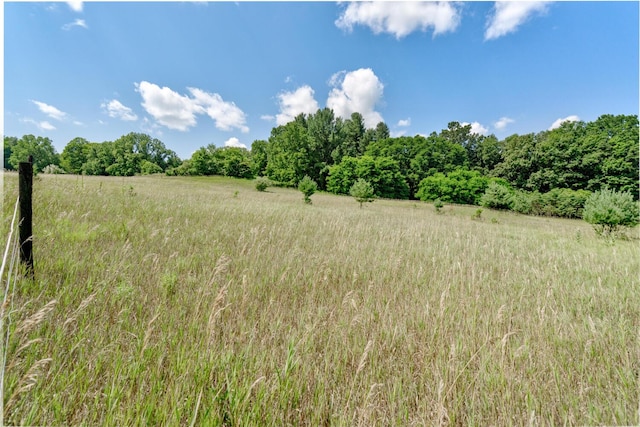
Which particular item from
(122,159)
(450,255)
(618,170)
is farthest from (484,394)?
(122,159)

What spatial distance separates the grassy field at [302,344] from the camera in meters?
1.49

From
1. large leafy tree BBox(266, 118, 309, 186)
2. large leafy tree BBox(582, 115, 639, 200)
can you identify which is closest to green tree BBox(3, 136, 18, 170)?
large leafy tree BBox(266, 118, 309, 186)

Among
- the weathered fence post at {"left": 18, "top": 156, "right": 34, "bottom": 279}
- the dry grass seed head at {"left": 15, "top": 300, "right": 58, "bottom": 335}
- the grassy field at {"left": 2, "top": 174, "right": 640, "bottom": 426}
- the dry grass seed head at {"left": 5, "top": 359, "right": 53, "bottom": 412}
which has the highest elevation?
the weathered fence post at {"left": 18, "top": 156, "right": 34, "bottom": 279}

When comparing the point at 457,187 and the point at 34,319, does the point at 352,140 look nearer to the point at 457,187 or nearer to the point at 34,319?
the point at 457,187

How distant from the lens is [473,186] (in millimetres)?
45656

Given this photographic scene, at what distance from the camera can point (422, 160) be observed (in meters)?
53.9

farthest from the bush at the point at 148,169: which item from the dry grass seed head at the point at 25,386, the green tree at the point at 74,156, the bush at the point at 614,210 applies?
the bush at the point at 614,210

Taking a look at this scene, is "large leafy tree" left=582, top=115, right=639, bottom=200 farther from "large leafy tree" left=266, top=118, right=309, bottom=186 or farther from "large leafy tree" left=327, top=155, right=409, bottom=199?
"large leafy tree" left=266, top=118, right=309, bottom=186

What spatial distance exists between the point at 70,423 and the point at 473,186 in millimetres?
54904

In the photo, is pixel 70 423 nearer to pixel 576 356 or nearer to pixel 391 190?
pixel 576 356

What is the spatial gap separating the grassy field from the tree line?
36.0 meters

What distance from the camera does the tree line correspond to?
39688 mm

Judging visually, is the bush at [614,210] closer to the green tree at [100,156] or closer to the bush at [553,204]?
the bush at [553,204]

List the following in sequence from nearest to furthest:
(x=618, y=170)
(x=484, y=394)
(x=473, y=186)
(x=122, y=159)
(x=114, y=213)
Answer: (x=484, y=394), (x=114, y=213), (x=618, y=170), (x=473, y=186), (x=122, y=159)
